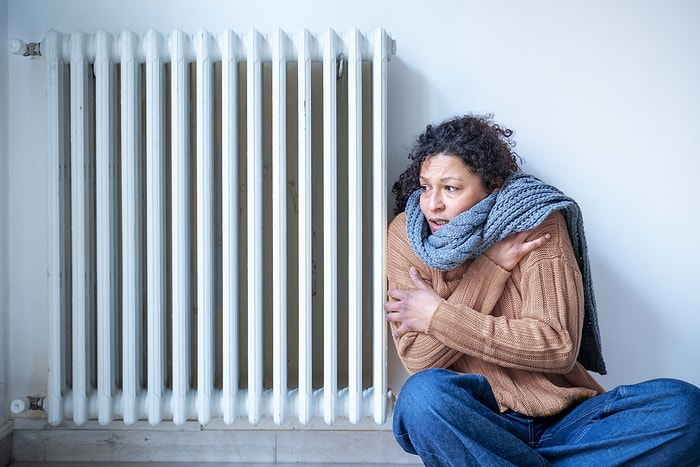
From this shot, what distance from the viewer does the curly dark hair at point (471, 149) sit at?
106 centimetres

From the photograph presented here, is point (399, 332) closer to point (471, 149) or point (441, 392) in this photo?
point (441, 392)

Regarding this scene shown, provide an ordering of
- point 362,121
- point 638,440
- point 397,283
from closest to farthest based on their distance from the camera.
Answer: point 638,440 → point 397,283 → point 362,121

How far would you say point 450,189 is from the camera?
3.49 feet

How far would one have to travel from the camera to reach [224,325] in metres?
1.16

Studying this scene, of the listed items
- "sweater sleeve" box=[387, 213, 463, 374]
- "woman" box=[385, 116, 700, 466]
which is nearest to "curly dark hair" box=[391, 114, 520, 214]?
"woman" box=[385, 116, 700, 466]

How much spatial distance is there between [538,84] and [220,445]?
1.07 meters

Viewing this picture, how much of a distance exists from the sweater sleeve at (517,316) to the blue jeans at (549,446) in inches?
2.6

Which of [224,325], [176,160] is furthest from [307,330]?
[176,160]

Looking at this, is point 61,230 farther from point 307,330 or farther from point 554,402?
point 554,402

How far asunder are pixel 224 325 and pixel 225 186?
0.28 meters

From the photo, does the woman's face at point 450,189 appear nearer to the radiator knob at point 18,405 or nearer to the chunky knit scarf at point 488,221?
the chunky knit scarf at point 488,221

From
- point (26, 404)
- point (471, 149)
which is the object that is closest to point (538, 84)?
point (471, 149)

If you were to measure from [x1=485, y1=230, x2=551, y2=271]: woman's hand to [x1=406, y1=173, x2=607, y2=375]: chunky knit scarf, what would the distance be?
0.03 meters

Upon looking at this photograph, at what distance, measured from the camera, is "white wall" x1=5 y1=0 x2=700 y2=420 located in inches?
49.5
